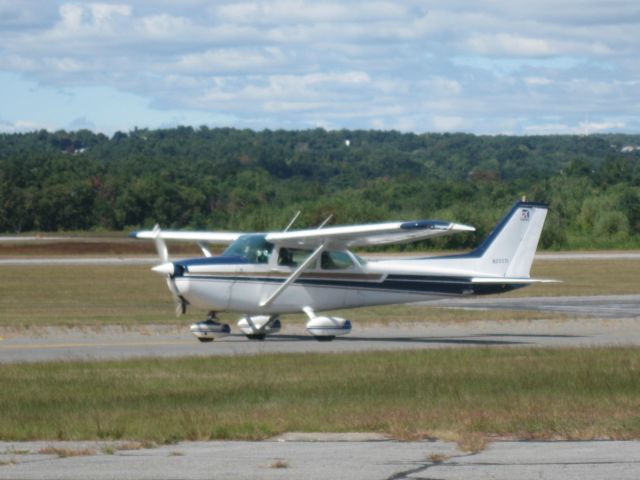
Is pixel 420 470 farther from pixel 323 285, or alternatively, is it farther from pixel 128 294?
pixel 128 294

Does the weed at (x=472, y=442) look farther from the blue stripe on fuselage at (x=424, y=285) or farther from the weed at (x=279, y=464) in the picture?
the blue stripe on fuselage at (x=424, y=285)

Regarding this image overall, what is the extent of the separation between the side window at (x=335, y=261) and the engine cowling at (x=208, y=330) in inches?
88.8

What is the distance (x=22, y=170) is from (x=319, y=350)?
9054 cm

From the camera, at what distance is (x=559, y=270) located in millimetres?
52906

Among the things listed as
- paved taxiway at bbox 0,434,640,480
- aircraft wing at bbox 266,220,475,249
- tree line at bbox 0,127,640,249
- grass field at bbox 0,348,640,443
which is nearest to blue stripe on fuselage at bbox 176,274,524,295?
aircraft wing at bbox 266,220,475,249

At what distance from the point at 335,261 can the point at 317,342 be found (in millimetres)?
1621

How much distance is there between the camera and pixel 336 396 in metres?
14.6

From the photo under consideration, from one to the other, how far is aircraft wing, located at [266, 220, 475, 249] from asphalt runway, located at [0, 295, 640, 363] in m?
1.85

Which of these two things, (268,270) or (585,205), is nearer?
(268,270)

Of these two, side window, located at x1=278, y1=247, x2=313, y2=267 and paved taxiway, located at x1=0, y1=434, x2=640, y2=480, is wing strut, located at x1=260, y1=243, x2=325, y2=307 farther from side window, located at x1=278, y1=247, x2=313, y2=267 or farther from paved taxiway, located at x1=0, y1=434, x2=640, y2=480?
paved taxiway, located at x1=0, y1=434, x2=640, y2=480

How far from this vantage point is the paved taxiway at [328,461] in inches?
361

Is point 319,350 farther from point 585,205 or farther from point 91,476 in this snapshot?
point 585,205

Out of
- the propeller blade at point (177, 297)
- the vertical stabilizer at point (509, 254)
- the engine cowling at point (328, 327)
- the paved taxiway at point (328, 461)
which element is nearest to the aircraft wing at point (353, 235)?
the engine cowling at point (328, 327)

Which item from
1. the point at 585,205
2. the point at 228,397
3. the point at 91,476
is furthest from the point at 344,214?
the point at 91,476
